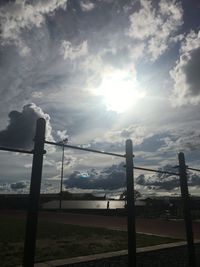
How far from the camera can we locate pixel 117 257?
7.68m

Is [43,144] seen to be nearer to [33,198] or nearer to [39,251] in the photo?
[33,198]

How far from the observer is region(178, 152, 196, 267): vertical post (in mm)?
6051

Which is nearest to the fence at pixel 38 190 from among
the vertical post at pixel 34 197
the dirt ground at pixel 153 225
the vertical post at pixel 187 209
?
the vertical post at pixel 34 197

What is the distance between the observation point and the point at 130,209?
4707 mm

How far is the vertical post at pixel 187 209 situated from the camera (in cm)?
605

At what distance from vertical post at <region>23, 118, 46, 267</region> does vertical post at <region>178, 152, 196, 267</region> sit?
12.3ft

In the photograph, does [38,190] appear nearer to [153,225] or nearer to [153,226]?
[153,226]

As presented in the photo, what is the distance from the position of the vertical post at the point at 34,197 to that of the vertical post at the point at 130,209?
1.75 m

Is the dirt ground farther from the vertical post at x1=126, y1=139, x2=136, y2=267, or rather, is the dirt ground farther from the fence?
the fence

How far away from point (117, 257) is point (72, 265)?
137 centimetres

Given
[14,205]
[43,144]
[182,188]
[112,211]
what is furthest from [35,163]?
[14,205]

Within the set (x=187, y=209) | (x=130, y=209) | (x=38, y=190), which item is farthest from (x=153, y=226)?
(x=38, y=190)

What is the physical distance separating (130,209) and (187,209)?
6.90ft

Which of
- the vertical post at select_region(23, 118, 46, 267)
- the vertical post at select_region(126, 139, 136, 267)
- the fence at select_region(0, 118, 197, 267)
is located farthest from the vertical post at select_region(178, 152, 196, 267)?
the vertical post at select_region(23, 118, 46, 267)
